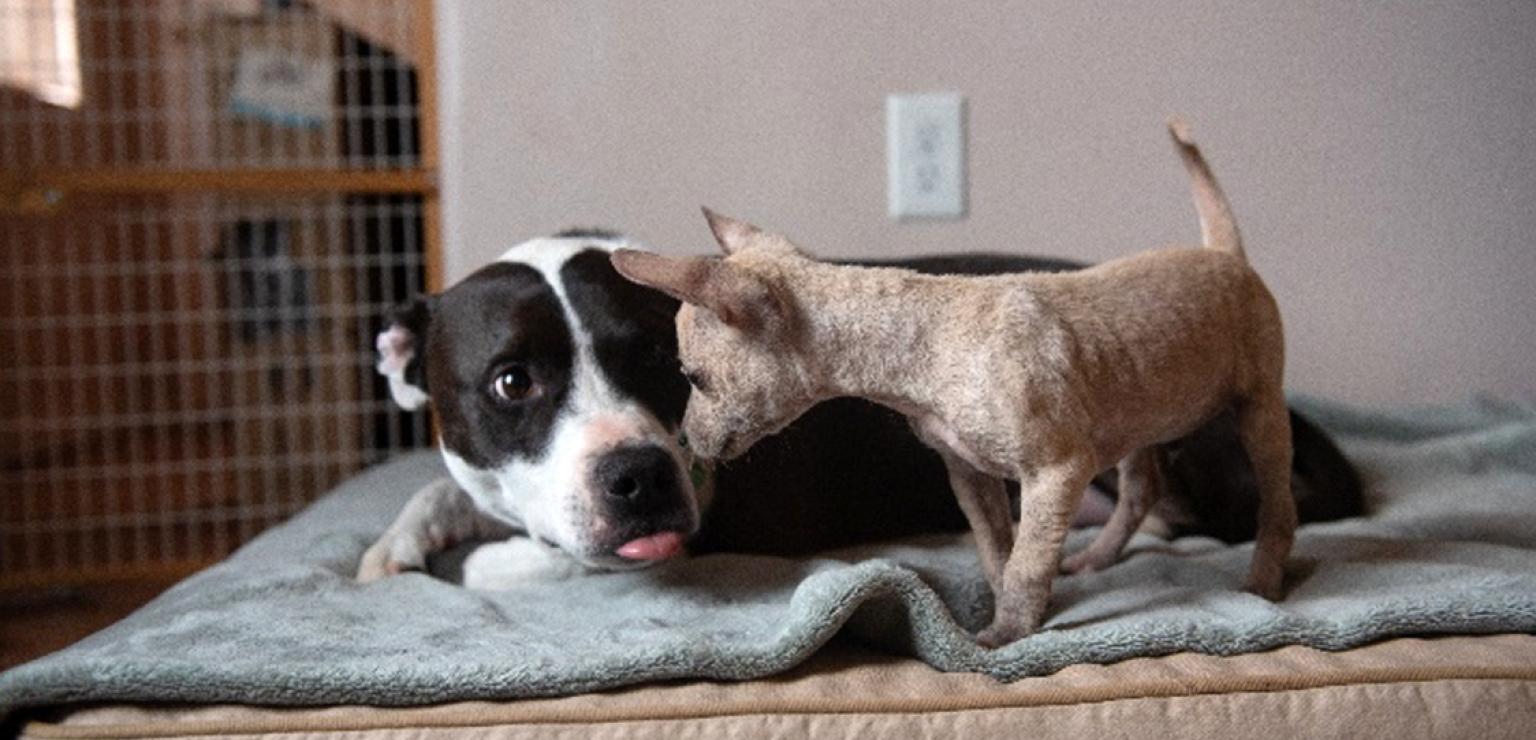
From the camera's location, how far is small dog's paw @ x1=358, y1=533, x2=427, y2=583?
4.76ft

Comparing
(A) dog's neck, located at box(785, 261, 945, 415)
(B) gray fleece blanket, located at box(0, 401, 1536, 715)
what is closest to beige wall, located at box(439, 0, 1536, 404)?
(B) gray fleece blanket, located at box(0, 401, 1536, 715)

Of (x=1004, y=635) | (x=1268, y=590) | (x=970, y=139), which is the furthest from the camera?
(x=970, y=139)

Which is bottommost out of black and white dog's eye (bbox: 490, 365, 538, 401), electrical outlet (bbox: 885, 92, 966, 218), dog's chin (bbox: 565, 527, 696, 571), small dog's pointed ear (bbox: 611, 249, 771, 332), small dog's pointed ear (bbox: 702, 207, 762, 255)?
dog's chin (bbox: 565, 527, 696, 571)

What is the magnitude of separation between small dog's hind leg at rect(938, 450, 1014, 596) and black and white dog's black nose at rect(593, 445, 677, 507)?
0.85ft

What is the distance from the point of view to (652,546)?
1.23 m

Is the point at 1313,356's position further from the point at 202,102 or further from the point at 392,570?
the point at 202,102

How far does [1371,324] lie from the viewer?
2.00 m

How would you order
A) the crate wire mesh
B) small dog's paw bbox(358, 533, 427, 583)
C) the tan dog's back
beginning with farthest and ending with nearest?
the crate wire mesh, small dog's paw bbox(358, 533, 427, 583), the tan dog's back

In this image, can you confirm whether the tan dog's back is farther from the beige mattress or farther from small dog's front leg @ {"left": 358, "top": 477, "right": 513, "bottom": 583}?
small dog's front leg @ {"left": 358, "top": 477, "right": 513, "bottom": 583}

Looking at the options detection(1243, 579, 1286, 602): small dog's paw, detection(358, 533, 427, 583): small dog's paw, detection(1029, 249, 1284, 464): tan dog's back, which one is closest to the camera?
detection(1029, 249, 1284, 464): tan dog's back

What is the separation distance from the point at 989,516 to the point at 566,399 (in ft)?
1.40

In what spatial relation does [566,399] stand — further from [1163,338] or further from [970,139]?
[970,139]

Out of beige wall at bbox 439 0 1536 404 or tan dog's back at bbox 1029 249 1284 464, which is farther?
beige wall at bbox 439 0 1536 404

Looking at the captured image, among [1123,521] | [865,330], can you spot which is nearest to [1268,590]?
[1123,521]
